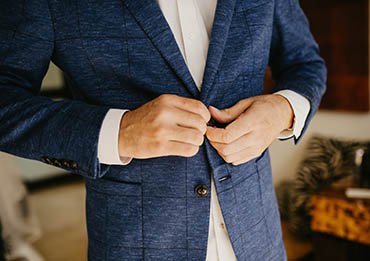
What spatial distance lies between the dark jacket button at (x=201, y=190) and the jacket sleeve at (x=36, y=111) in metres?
0.21

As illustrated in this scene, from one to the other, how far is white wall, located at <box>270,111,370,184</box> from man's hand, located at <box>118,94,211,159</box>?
7.94ft

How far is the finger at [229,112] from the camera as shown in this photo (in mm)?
730

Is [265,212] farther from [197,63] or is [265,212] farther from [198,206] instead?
[197,63]

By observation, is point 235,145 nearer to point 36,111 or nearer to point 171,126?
point 171,126

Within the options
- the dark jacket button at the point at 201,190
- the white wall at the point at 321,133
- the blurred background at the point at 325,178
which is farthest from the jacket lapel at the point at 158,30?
the white wall at the point at 321,133

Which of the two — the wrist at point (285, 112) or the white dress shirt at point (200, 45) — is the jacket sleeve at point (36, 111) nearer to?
the white dress shirt at point (200, 45)

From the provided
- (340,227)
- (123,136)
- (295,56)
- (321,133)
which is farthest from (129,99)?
(321,133)

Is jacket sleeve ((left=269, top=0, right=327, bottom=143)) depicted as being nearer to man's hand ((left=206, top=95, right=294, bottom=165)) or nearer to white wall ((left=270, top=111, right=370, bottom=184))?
man's hand ((left=206, top=95, right=294, bottom=165))

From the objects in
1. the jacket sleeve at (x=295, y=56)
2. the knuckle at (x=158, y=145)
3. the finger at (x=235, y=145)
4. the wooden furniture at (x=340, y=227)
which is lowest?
the wooden furniture at (x=340, y=227)

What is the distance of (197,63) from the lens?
0.82 metres

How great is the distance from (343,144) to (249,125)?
2288 mm

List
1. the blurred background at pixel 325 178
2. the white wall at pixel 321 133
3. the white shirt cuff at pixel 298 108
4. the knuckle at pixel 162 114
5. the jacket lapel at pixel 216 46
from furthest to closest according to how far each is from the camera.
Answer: the white wall at pixel 321 133 < the blurred background at pixel 325 178 < the white shirt cuff at pixel 298 108 < the jacket lapel at pixel 216 46 < the knuckle at pixel 162 114

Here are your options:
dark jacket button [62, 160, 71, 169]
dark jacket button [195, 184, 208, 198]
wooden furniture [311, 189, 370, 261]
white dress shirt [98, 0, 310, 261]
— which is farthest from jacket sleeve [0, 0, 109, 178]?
wooden furniture [311, 189, 370, 261]

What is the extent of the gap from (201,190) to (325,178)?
2.25 m
